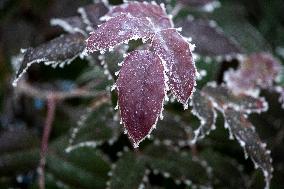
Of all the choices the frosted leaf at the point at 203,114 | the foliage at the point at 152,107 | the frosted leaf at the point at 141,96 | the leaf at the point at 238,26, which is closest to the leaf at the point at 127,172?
the foliage at the point at 152,107

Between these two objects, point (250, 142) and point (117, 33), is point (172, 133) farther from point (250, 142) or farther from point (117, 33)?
point (117, 33)

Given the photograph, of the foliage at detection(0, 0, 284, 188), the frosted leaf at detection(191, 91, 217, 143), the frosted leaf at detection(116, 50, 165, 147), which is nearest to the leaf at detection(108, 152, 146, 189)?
the foliage at detection(0, 0, 284, 188)

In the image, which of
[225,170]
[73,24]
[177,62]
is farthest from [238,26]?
[177,62]

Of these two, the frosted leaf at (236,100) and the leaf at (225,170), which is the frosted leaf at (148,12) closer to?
the frosted leaf at (236,100)

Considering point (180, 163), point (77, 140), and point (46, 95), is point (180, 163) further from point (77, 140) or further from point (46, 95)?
point (46, 95)

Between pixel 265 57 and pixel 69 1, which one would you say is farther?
pixel 69 1

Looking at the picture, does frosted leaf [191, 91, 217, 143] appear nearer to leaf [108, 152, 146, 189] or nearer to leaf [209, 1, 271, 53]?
leaf [108, 152, 146, 189]

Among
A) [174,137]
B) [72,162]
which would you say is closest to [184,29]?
[174,137]
